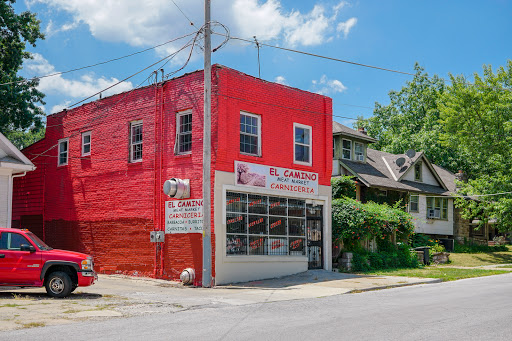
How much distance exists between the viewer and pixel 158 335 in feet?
28.0

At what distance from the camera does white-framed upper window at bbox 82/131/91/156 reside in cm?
2348

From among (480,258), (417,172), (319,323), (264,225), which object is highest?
(417,172)

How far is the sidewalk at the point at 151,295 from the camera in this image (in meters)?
11.1

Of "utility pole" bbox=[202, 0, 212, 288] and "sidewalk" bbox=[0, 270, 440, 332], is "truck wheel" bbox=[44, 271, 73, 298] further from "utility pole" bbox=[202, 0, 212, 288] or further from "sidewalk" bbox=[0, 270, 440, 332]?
"utility pole" bbox=[202, 0, 212, 288]

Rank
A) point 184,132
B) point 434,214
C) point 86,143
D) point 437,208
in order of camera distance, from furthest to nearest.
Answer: point 437,208, point 434,214, point 86,143, point 184,132

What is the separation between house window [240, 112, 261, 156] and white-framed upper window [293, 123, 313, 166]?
6.11 feet

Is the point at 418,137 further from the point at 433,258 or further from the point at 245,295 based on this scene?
the point at 245,295

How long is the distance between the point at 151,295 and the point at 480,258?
87.7 feet

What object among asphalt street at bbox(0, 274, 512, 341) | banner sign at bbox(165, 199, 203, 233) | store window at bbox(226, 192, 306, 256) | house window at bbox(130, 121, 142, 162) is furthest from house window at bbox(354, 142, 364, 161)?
asphalt street at bbox(0, 274, 512, 341)

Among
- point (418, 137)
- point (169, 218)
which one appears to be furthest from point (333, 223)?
point (418, 137)

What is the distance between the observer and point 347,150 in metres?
34.8

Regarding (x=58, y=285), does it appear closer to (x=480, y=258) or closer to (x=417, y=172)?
(x=480, y=258)

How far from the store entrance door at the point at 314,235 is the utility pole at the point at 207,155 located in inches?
223

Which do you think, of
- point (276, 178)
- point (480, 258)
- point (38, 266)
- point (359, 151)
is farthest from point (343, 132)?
point (38, 266)
